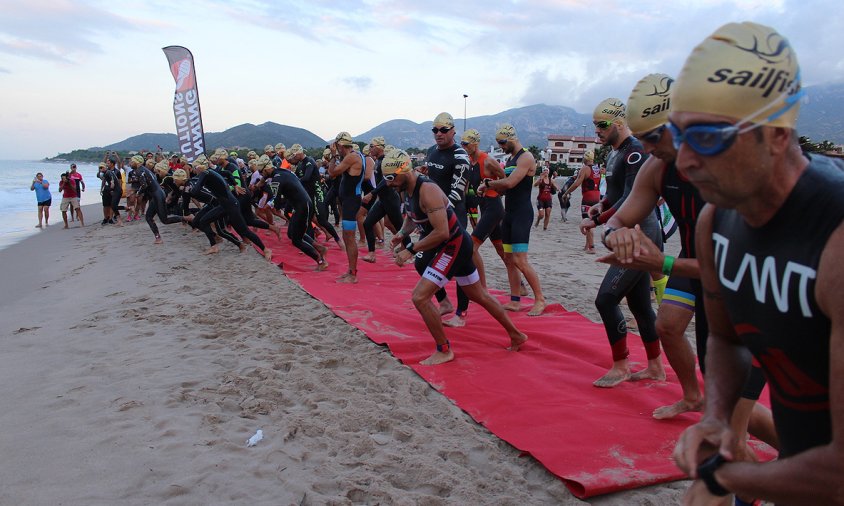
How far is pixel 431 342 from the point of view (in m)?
5.05

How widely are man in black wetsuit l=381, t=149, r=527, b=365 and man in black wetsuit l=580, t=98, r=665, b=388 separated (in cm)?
93

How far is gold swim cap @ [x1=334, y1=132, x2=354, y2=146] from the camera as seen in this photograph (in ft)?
27.5

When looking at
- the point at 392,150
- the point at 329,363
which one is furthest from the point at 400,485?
the point at 392,150

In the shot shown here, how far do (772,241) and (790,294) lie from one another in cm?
11

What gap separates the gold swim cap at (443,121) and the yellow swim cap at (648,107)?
3.39m

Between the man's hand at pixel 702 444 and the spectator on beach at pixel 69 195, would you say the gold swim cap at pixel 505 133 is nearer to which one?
the man's hand at pixel 702 444

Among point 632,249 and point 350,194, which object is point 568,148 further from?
point 632,249

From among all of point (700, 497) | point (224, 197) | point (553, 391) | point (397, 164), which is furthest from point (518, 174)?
point (224, 197)

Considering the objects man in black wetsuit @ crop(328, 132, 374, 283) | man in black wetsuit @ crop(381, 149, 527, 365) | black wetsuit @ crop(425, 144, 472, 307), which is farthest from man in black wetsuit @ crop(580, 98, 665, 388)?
man in black wetsuit @ crop(328, 132, 374, 283)

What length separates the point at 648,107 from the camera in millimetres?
2775

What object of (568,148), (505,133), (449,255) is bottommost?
(449,255)

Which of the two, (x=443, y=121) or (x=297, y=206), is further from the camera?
(x=297, y=206)

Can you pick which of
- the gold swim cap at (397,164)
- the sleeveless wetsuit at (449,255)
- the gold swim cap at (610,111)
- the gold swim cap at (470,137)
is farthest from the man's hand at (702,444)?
the gold swim cap at (470,137)

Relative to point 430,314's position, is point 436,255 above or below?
above
